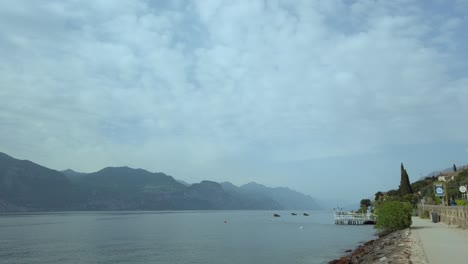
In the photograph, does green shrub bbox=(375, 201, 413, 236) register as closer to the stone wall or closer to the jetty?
the stone wall

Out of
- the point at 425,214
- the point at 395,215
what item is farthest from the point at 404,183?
the point at 395,215

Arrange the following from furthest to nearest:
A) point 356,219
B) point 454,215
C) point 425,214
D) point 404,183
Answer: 1. point 404,183
2. point 356,219
3. point 425,214
4. point 454,215

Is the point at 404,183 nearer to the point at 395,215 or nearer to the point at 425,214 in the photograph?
the point at 425,214

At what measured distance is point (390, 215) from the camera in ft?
180

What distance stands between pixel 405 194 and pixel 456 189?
17645 millimetres

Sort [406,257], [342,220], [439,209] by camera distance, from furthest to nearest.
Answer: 1. [342,220]
2. [439,209]
3. [406,257]

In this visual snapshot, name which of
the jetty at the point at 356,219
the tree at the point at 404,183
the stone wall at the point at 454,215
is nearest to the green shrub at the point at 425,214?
the stone wall at the point at 454,215

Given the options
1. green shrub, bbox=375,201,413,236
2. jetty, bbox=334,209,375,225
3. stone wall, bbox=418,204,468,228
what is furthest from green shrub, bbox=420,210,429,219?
jetty, bbox=334,209,375,225

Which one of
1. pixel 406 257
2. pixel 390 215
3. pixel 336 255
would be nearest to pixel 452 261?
pixel 406 257

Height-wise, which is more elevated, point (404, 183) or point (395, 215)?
point (404, 183)

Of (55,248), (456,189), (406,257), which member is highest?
(456,189)

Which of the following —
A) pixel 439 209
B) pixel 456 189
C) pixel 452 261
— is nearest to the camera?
pixel 452 261

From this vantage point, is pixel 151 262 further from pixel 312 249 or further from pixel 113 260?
pixel 312 249

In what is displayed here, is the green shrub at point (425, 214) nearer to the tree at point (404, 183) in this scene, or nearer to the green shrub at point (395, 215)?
the green shrub at point (395, 215)
